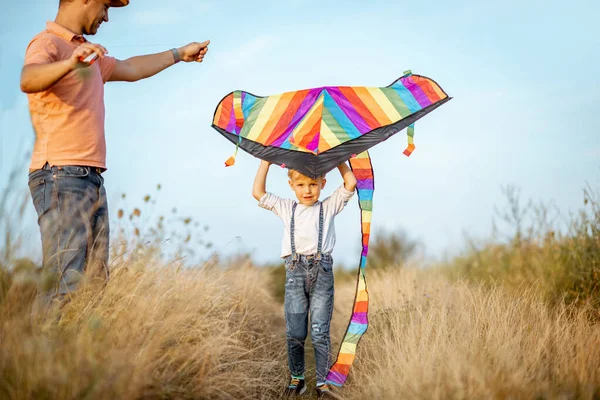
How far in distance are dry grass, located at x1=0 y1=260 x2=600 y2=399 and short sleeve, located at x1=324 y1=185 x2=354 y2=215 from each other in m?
1.21

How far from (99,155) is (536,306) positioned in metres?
4.42

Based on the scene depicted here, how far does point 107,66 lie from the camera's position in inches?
183

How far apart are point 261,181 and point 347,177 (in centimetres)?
75

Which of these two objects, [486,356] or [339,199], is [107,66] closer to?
[339,199]

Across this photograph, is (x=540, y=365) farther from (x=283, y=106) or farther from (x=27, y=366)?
(x=27, y=366)

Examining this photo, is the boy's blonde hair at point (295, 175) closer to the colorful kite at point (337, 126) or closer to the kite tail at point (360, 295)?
the colorful kite at point (337, 126)

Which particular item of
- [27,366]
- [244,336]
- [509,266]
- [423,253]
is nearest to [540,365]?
[244,336]

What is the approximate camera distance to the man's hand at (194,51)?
515 cm

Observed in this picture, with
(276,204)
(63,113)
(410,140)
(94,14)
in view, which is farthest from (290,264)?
(94,14)

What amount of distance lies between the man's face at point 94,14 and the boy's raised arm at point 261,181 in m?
1.74

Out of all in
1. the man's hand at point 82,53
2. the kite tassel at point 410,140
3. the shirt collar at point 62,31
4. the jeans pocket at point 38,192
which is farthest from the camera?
the kite tassel at point 410,140

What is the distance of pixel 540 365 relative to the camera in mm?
4449

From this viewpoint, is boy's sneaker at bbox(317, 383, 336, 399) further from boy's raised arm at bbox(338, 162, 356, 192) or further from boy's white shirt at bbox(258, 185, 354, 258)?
boy's raised arm at bbox(338, 162, 356, 192)

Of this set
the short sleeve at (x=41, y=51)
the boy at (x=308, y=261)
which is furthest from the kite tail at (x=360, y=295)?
the short sleeve at (x=41, y=51)
